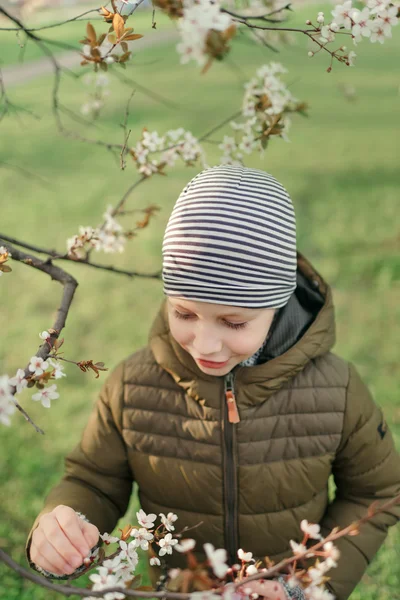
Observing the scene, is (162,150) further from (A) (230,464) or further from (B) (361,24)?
(A) (230,464)

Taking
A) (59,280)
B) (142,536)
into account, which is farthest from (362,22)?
(142,536)

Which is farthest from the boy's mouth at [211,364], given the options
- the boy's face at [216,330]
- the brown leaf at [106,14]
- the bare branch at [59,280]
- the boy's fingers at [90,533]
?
the brown leaf at [106,14]

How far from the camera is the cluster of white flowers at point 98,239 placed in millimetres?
1597

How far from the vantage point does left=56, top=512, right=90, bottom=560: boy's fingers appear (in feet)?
4.07

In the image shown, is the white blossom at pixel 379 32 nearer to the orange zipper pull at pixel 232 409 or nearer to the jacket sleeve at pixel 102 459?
the orange zipper pull at pixel 232 409

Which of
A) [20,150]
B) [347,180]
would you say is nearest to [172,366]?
[347,180]

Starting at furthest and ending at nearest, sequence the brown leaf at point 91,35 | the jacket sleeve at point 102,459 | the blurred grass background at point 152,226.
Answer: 1. the blurred grass background at point 152,226
2. the jacket sleeve at point 102,459
3. the brown leaf at point 91,35

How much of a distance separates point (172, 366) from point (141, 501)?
1.32 ft

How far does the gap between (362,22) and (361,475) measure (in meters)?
1.00

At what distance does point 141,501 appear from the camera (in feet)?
5.27

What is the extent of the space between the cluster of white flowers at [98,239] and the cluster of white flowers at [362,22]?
735mm

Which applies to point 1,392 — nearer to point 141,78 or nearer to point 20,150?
point 20,150

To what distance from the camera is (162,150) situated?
175 cm

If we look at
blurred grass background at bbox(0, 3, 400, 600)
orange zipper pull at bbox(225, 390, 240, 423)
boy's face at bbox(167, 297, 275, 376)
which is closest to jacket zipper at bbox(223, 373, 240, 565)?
orange zipper pull at bbox(225, 390, 240, 423)
